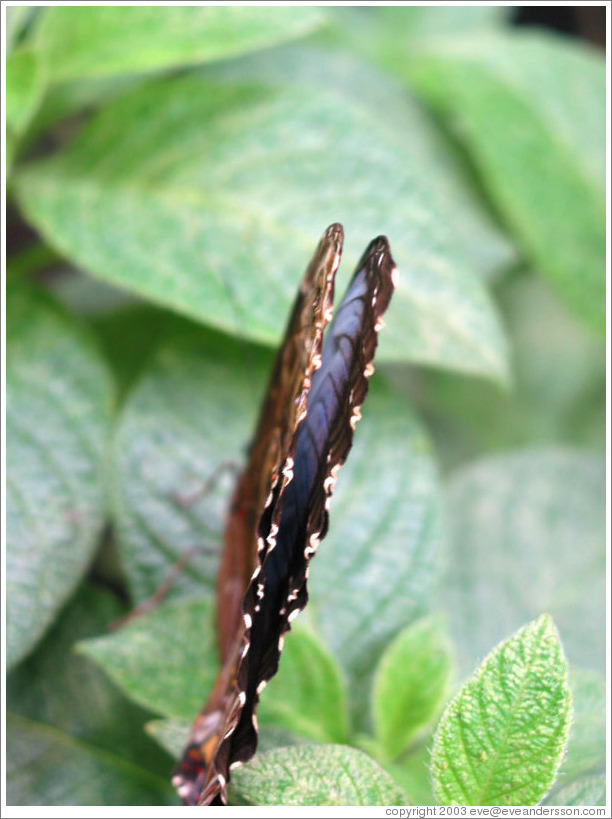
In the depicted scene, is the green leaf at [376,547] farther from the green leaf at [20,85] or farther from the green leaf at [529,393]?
the green leaf at [20,85]

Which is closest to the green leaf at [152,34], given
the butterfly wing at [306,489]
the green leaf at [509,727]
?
the butterfly wing at [306,489]

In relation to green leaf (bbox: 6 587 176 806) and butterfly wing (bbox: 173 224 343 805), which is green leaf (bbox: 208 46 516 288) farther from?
green leaf (bbox: 6 587 176 806)

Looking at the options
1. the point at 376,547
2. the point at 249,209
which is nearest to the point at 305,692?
the point at 376,547

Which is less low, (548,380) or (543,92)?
(543,92)

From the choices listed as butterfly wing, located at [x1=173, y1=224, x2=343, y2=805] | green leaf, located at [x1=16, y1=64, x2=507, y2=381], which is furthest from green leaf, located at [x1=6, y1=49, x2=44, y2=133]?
butterfly wing, located at [x1=173, y1=224, x2=343, y2=805]

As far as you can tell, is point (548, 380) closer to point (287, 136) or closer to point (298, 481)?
point (287, 136)

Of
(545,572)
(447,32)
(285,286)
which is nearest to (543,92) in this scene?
(447,32)

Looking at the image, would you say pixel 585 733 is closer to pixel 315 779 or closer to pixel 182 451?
pixel 315 779
